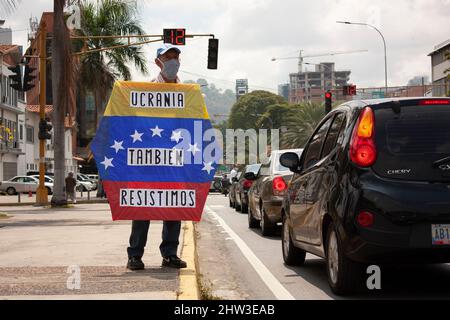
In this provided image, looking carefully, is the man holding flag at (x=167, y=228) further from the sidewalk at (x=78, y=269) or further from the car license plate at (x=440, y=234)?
the car license plate at (x=440, y=234)

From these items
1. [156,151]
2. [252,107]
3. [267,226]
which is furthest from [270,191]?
[252,107]

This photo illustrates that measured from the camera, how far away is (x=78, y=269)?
26.7ft

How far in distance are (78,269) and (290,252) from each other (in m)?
2.76

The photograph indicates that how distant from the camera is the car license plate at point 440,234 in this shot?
6625mm

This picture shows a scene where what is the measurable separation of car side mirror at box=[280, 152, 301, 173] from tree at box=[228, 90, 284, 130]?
398 feet

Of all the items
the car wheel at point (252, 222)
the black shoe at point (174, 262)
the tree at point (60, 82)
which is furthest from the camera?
the tree at point (60, 82)

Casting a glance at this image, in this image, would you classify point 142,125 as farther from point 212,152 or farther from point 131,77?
point 131,77

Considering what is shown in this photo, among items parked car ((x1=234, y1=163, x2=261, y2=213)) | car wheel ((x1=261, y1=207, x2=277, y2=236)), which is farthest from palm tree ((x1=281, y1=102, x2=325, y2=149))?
car wheel ((x1=261, y1=207, x2=277, y2=236))

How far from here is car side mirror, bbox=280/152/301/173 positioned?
29.4 feet

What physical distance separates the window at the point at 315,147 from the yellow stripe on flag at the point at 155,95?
1261mm

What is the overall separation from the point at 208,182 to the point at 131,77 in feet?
123

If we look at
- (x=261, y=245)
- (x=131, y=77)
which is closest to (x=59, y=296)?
(x=261, y=245)

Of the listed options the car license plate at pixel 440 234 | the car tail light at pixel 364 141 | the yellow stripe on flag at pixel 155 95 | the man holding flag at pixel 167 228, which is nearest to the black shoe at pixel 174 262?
the man holding flag at pixel 167 228

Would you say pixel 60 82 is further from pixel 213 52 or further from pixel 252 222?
pixel 252 222
